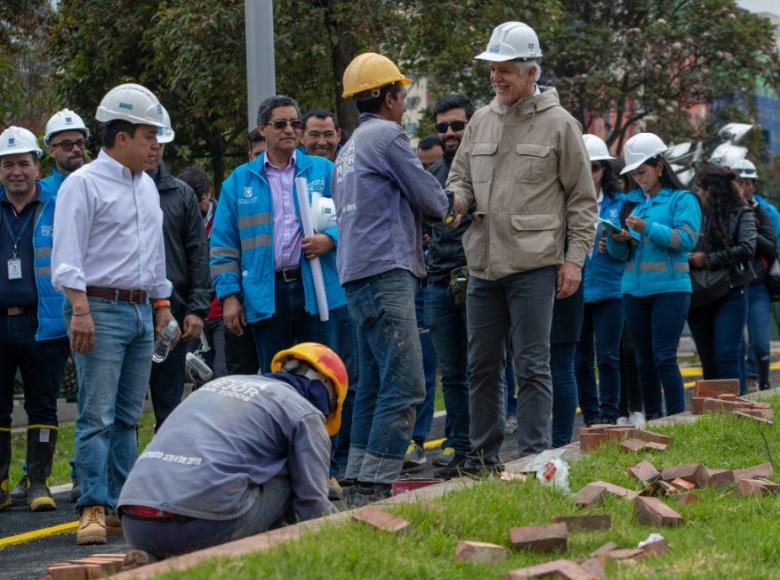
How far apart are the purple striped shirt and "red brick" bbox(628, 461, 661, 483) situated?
2.52 meters

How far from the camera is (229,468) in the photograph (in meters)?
5.47

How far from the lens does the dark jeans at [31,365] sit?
8.73 m

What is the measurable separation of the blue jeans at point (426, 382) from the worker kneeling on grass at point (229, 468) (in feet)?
13.8

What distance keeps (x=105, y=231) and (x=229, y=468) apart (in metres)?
2.30

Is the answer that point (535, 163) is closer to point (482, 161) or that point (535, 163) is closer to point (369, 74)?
point (482, 161)

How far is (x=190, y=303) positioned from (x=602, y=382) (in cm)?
336

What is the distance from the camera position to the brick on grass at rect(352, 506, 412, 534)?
5277 mm

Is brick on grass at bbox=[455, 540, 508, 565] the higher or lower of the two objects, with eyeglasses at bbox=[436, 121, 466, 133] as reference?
lower

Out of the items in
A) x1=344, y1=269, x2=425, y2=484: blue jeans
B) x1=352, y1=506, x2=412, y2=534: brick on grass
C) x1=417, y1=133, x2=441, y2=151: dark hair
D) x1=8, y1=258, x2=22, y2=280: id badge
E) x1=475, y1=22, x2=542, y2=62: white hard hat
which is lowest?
x1=352, y1=506, x2=412, y2=534: brick on grass

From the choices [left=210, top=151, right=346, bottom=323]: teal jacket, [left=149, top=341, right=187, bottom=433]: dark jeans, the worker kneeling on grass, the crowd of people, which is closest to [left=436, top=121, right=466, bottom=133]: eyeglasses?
the crowd of people

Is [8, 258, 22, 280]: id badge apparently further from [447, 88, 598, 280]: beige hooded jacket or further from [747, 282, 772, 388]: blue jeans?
[747, 282, 772, 388]: blue jeans

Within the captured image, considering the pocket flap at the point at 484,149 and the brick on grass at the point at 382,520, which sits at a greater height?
the pocket flap at the point at 484,149

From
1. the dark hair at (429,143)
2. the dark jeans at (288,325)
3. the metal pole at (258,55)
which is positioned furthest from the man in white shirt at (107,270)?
the metal pole at (258,55)

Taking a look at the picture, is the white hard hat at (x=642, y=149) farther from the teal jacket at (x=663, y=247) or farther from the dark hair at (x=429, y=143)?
the dark hair at (x=429, y=143)
